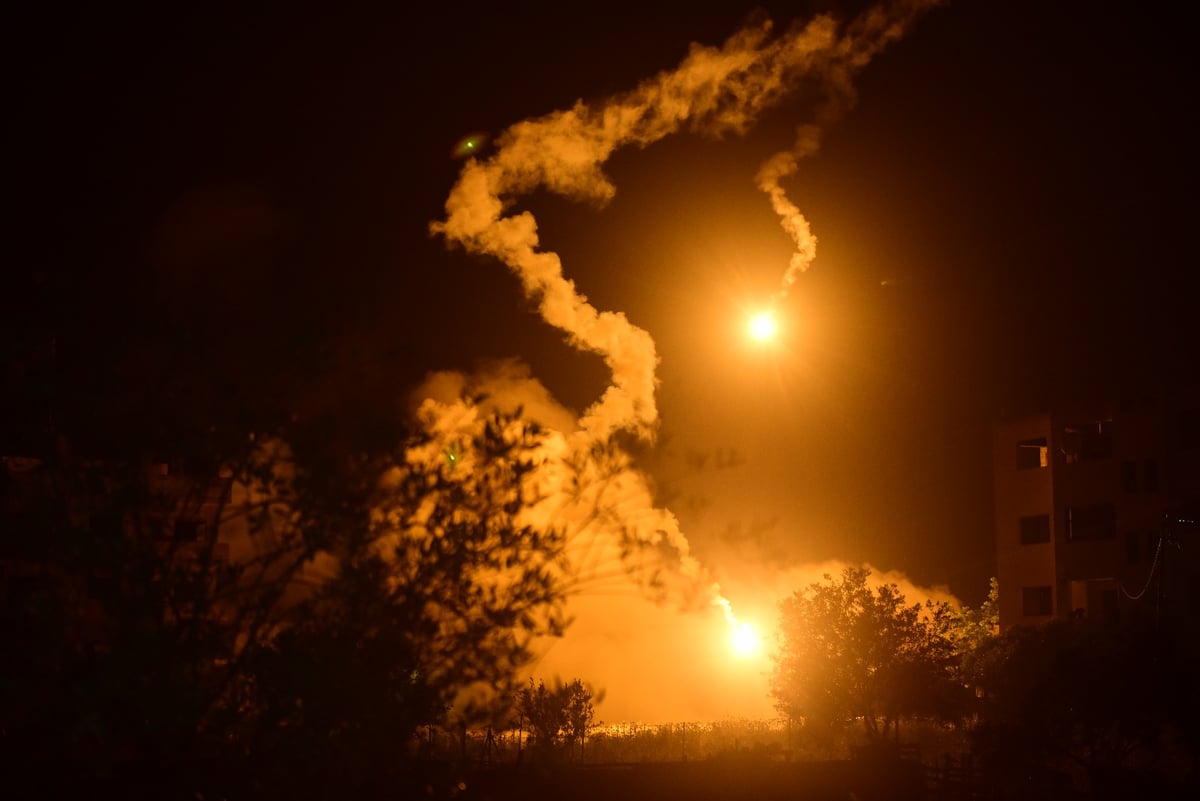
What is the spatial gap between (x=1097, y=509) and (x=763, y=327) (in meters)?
27.6

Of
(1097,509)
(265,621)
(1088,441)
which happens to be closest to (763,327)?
(1088,441)

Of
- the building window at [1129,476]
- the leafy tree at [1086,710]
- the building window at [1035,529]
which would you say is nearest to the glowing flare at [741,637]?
the building window at [1035,529]

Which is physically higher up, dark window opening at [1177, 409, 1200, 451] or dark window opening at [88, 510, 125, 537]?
dark window opening at [1177, 409, 1200, 451]

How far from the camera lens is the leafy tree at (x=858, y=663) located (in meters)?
56.9

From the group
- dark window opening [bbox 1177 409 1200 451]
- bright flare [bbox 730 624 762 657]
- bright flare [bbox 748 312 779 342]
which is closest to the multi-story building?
dark window opening [bbox 1177 409 1200 451]

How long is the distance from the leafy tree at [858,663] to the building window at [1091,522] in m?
11.3

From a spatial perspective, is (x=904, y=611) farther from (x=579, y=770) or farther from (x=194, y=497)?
(x=194, y=497)

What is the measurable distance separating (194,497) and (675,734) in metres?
45.7

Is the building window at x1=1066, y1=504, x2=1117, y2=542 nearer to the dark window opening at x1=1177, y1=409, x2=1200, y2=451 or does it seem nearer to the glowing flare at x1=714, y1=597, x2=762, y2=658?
the dark window opening at x1=1177, y1=409, x2=1200, y2=451

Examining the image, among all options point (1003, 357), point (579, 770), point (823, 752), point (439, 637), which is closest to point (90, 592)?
point (439, 637)

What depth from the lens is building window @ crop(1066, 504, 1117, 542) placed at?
64.3 m

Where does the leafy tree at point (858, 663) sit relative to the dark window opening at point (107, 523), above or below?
above

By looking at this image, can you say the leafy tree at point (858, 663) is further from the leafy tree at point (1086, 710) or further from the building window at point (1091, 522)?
the leafy tree at point (1086, 710)

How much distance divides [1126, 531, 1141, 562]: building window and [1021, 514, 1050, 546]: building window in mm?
4973
